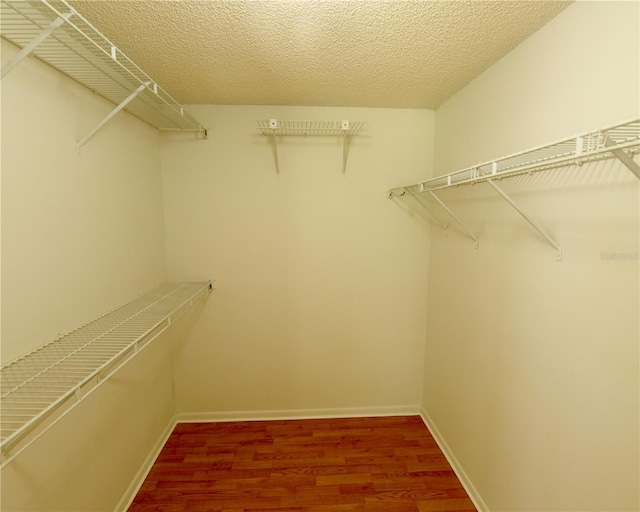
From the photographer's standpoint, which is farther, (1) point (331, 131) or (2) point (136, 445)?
(1) point (331, 131)

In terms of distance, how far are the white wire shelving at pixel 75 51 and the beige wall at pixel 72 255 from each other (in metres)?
0.06

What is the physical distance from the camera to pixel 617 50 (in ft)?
2.87

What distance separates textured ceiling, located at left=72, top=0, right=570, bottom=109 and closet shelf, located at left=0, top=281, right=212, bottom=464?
4.13ft

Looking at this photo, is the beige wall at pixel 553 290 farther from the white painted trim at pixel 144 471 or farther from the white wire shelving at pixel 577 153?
the white painted trim at pixel 144 471

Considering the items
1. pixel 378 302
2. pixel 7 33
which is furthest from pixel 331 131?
pixel 7 33

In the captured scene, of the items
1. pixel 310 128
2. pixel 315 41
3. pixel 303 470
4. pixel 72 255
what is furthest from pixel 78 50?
pixel 303 470

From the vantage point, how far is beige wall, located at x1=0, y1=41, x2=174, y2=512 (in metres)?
0.97

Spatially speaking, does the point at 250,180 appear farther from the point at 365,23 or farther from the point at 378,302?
the point at 378,302

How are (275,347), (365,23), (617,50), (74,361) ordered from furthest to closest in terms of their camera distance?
1. (275,347)
2. (365,23)
3. (74,361)
4. (617,50)

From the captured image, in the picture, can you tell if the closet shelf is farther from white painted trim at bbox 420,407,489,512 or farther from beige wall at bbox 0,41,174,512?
white painted trim at bbox 420,407,489,512

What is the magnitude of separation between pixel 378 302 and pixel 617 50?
1732 millimetres

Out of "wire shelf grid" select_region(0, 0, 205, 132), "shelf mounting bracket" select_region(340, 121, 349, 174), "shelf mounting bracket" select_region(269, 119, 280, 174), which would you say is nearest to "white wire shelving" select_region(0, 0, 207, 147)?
"wire shelf grid" select_region(0, 0, 205, 132)

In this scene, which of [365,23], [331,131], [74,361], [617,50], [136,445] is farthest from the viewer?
[331,131]

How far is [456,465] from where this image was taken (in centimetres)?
179
